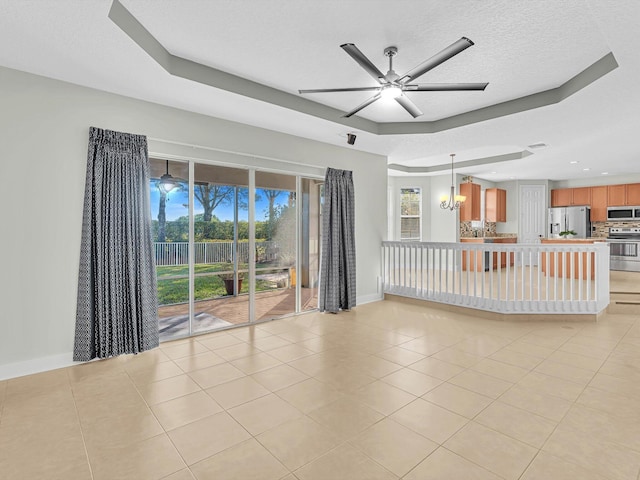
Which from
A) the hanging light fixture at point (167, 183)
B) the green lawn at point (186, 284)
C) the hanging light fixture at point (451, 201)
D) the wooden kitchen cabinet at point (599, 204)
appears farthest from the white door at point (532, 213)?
the hanging light fixture at point (167, 183)

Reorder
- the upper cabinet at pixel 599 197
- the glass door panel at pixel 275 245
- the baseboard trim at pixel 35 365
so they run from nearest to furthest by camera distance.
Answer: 1. the baseboard trim at pixel 35 365
2. the glass door panel at pixel 275 245
3. the upper cabinet at pixel 599 197

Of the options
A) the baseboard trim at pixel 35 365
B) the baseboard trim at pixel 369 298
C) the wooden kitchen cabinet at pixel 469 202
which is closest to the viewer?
the baseboard trim at pixel 35 365

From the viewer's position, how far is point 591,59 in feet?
10.3

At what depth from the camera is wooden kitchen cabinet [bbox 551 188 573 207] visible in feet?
31.3

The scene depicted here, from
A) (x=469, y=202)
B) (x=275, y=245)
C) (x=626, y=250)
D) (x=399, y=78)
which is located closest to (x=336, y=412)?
(x=399, y=78)

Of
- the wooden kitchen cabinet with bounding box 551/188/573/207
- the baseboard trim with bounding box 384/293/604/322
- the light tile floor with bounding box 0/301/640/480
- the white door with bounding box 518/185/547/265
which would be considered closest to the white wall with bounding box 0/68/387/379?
the light tile floor with bounding box 0/301/640/480

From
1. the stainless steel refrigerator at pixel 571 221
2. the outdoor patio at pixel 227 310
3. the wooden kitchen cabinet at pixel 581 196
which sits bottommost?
the outdoor patio at pixel 227 310

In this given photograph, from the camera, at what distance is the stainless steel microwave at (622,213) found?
8492mm

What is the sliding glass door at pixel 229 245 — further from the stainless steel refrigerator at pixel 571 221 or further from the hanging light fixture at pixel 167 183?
the stainless steel refrigerator at pixel 571 221

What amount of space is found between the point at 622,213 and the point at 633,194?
522 mm

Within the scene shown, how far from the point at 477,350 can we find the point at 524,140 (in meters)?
3.76

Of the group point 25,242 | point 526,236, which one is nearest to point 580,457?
point 25,242

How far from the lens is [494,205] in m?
9.69

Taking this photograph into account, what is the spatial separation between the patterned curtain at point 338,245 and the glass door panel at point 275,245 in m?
0.50
